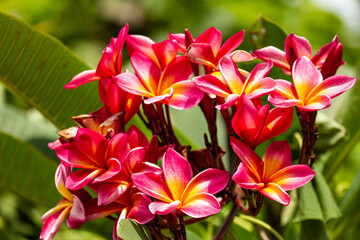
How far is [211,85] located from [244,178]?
15cm

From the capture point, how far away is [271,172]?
726mm

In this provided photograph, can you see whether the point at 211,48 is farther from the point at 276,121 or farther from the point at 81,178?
the point at 81,178

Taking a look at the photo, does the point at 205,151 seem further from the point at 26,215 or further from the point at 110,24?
the point at 110,24

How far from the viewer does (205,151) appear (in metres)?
0.82

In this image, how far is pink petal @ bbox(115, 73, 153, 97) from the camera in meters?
0.76

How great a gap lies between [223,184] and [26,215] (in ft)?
3.13

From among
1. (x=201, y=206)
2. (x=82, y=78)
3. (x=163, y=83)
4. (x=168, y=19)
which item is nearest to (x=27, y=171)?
(x=82, y=78)

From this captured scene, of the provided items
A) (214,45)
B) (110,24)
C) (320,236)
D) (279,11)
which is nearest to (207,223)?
(320,236)

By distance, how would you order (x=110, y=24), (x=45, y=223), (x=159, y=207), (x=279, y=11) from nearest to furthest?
(x=159, y=207)
(x=45, y=223)
(x=279, y=11)
(x=110, y=24)

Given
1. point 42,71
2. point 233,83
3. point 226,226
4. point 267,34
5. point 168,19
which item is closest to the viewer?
A: point 233,83

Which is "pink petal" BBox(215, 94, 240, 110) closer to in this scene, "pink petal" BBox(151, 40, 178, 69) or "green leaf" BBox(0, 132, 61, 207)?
"pink petal" BBox(151, 40, 178, 69)

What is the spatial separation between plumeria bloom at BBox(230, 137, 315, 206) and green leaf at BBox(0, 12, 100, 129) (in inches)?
17.9

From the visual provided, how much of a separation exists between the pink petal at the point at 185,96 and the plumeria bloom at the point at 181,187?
88 millimetres

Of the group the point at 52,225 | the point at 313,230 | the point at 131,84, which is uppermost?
the point at 131,84
